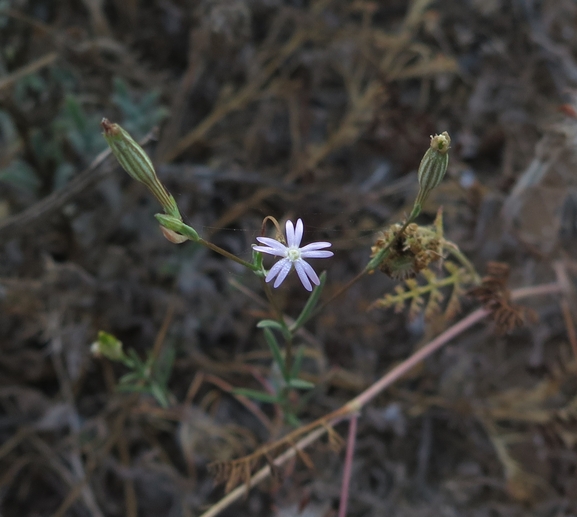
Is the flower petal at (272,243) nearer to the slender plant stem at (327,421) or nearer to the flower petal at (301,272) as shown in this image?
the flower petal at (301,272)

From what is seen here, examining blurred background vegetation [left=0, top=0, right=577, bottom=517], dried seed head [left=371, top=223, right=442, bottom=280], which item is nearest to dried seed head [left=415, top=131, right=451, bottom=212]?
dried seed head [left=371, top=223, right=442, bottom=280]

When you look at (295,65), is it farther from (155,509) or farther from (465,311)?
(155,509)

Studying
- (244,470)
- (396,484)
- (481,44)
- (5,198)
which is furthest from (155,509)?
(481,44)

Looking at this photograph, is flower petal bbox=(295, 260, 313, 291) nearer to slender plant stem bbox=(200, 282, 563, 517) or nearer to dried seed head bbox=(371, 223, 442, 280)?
dried seed head bbox=(371, 223, 442, 280)

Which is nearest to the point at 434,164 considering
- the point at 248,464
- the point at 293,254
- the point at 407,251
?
the point at 407,251

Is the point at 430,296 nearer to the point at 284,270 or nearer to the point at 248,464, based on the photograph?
the point at 284,270

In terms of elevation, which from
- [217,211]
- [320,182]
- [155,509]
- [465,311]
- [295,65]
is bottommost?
[155,509]

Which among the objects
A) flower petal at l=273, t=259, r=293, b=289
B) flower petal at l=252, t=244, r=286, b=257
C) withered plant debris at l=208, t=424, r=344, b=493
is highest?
flower petal at l=252, t=244, r=286, b=257

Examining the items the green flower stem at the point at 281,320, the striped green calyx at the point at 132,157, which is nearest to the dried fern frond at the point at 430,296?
the green flower stem at the point at 281,320
